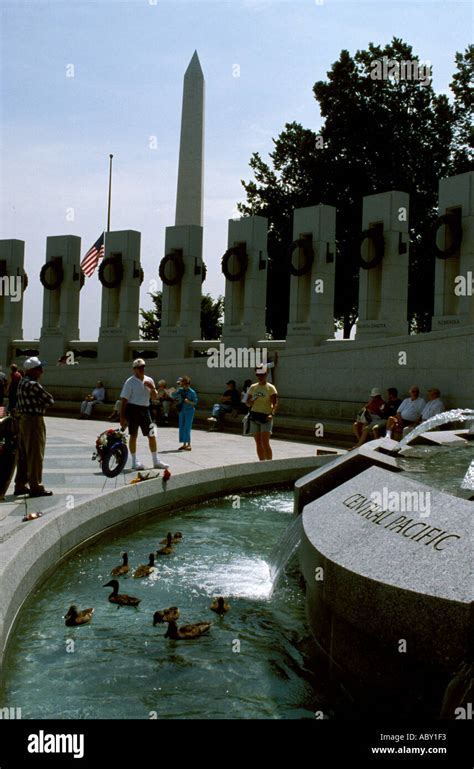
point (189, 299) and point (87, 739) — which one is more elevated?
point (189, 299)

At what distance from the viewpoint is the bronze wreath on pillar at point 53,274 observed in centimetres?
2966

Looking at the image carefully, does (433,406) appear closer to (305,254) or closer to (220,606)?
(305,254)

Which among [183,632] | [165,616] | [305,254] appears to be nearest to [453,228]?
[305,254]

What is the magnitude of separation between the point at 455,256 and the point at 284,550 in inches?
579

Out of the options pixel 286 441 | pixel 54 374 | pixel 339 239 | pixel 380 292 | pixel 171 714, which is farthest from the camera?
pixel 339 239

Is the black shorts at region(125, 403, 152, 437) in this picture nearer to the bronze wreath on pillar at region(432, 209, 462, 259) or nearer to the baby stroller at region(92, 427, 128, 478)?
the baby stroller at region(92, 427, 128, 478)

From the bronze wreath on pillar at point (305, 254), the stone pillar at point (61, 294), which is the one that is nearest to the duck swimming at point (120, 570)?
the bronze wreath on pillar at point (305, 254)

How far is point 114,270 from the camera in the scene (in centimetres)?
2759

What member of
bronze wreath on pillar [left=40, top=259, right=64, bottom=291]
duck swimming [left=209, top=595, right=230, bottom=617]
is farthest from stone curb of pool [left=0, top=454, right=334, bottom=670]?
bronze wreath on pillar [left=40, top=259, right=64, bottom=291]

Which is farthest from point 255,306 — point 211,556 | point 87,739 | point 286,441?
point 87,739

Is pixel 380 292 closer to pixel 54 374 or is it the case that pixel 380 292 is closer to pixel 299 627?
pixel 54 374

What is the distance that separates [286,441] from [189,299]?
919 cm

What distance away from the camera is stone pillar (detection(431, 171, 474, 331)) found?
19453mm

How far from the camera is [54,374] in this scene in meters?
27.9
